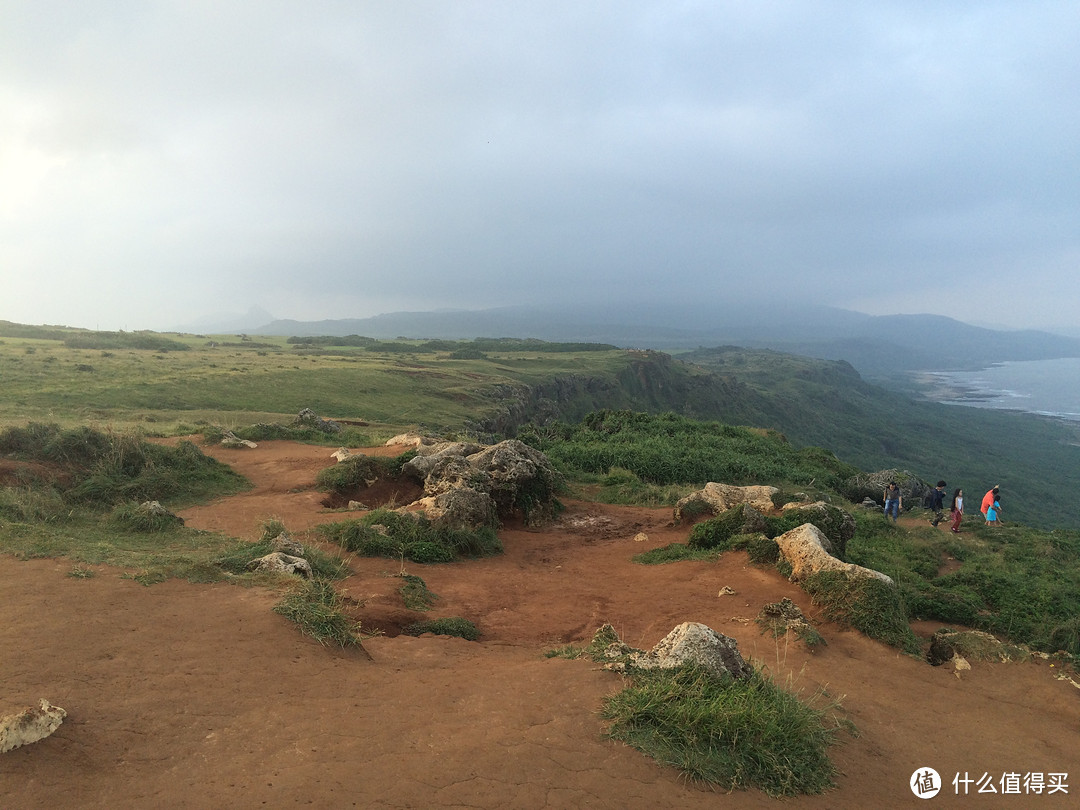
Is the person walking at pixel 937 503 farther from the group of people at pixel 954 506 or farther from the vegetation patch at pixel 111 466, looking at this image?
the vegetation patch at pixel 111 466

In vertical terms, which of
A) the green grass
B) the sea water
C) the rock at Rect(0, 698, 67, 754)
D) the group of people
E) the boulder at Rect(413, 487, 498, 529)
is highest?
the rock at Rect(0, 698, 67, 754)

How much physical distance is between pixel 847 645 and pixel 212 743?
8.08 meters

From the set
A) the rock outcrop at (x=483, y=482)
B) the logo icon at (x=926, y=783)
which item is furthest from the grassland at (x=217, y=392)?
the logo icon at (x=926, y=783)

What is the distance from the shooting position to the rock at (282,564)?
8102 mm

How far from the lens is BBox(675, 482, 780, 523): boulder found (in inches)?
586

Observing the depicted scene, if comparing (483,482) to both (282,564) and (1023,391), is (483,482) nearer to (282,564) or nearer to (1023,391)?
(282,564)

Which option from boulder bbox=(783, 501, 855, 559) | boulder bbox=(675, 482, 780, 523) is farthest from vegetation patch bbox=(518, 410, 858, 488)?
boulder bbox=(783, 501, 855, 559)

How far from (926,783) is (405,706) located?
4929 millimetres

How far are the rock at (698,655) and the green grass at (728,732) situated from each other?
208 millimetres

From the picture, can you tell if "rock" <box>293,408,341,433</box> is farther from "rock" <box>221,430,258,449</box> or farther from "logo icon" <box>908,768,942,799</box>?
"logo icon" <box>908,768,942,799</box>

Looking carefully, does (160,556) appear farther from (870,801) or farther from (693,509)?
(693,509)

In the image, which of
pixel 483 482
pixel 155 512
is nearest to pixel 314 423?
pixel 483 482

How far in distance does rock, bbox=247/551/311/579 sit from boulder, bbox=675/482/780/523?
33.3 ft

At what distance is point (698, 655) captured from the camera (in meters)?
5.56
